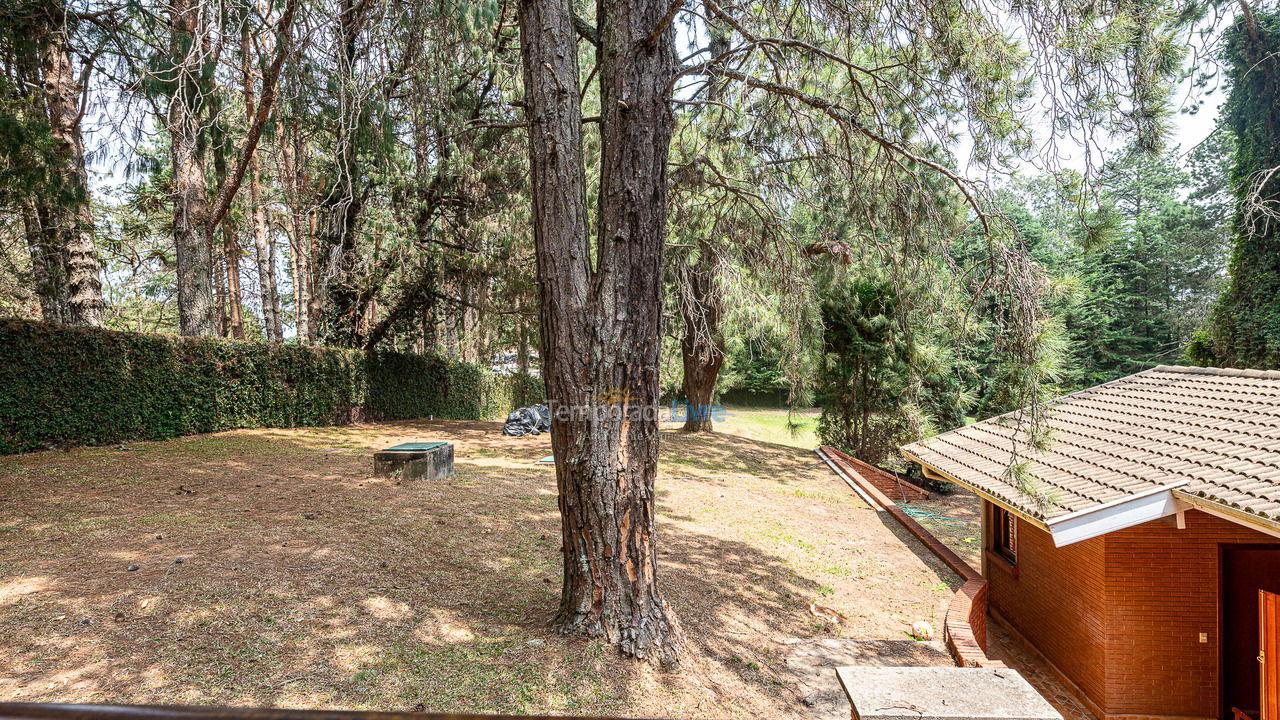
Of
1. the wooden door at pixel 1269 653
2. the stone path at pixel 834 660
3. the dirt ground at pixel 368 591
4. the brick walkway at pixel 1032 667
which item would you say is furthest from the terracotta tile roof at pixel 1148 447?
the brick walkway at pixel 1032 667

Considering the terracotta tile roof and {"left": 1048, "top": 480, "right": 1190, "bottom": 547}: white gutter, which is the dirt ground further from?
{"left": 1048, "top": 480, "right": 1190, "bottom": 547}: white gutter

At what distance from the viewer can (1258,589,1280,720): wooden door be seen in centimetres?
518

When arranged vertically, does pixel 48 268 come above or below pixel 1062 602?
above

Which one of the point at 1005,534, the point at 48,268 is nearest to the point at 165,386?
the point at 48,268

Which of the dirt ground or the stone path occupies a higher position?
the dirt ground

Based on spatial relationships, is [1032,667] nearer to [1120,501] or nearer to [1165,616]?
[1165,616]

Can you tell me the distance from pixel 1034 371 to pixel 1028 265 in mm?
832

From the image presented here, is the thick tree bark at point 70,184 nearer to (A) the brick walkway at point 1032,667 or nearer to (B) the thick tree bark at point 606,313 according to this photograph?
(B) the thick tree bark at point 606,313

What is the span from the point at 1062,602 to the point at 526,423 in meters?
11.3

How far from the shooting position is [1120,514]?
528 centimetres

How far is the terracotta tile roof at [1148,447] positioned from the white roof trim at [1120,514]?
0.07 metres

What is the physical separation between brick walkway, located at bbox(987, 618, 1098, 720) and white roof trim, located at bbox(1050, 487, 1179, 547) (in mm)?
2041

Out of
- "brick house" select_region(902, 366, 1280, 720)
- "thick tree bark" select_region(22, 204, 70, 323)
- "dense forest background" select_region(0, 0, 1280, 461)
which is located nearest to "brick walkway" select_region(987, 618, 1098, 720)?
"brick house" select_region(902, 366, 1280, 720)

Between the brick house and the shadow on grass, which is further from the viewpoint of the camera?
the brick house
